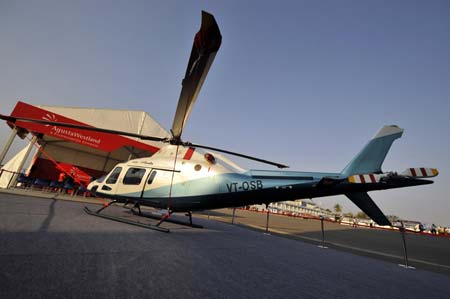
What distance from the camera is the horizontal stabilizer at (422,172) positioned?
3129mm

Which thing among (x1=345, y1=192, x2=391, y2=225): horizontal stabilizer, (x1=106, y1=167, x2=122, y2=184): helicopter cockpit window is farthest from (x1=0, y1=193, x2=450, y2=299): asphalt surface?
(x1=106, y1=167, x2=122, y2=184): helicopter cockpit window

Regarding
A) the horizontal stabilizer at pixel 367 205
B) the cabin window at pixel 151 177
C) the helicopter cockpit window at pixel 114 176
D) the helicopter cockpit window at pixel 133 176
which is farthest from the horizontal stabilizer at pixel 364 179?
the helicopter cockpit window at pixel 114 176

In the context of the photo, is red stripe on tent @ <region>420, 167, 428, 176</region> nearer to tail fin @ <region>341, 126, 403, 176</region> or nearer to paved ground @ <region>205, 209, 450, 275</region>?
tail fin @ <region>341, 126, 403, 176</region>

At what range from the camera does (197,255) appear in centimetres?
288

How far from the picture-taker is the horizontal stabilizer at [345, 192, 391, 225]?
4.41m

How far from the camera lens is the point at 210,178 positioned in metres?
5.15

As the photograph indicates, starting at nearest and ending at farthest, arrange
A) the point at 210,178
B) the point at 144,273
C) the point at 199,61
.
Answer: the point at 144,273 → the point at 199,61 → the point at 210,178

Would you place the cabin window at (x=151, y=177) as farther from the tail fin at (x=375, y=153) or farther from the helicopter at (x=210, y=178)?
the tail fin at (x=375, y=153)

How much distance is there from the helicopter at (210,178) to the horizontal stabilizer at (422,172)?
0.01 metres

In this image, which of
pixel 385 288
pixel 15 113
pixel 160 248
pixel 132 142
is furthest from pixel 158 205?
pixel 15 113

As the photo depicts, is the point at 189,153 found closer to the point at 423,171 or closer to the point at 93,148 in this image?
the point at 423,171

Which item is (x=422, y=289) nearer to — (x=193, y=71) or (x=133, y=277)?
(x=133, y=277)

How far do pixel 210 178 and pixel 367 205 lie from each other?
3.80m

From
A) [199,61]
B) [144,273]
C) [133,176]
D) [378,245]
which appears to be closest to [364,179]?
[199,61]
